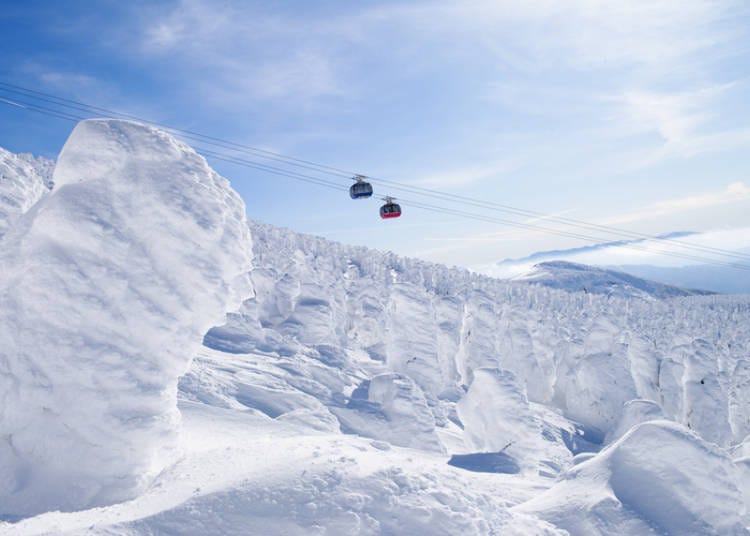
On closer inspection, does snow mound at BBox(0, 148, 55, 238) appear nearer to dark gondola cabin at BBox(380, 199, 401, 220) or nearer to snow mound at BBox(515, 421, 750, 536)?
dark gondola cabin at BBox(380, 199, 401, 220)

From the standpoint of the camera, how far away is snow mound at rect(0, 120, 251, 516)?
23.5 ft

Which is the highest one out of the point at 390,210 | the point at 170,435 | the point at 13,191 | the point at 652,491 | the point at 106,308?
the point at 390,210

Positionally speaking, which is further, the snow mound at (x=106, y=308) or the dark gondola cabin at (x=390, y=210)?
→ the dark gondola cabin at (x=390, y=210)

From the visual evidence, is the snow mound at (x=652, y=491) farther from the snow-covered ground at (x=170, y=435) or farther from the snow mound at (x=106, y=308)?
the snow mound at (x=106, y=308)

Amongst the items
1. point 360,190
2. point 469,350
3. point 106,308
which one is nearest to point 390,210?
point 360,190

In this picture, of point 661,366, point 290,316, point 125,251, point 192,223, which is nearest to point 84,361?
point 125,251

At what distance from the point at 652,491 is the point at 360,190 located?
14469mm

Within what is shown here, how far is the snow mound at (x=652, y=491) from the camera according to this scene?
24.7ft

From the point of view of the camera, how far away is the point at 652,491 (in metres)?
8.02

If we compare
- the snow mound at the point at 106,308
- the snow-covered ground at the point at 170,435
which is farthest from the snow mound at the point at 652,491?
the snow mound at the point at 106,308

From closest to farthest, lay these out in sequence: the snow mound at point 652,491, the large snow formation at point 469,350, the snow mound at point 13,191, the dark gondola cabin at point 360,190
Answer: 1. the snow mound at point 652,491
2. the dark gondola cabin at point 360,190
3. the snow mound at point 13,191
4. the large snow formation at point 469,350

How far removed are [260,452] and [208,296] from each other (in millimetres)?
2712

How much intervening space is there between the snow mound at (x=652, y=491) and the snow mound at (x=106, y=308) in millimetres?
6354

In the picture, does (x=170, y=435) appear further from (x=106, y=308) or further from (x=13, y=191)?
(x=13, y=191)
